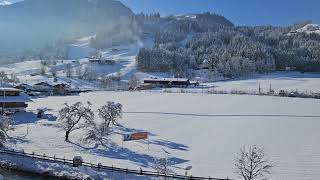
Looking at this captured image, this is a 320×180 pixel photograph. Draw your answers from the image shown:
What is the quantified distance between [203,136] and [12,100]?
29447 mm

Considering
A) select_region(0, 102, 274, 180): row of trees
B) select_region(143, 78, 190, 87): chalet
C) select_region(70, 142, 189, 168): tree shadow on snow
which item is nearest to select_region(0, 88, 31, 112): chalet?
select_region(0, 102, 274, 180): row of trees

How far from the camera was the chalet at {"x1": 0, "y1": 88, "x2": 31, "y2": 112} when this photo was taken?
65.6 metres

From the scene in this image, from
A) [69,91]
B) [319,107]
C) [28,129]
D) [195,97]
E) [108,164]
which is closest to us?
[108,164]

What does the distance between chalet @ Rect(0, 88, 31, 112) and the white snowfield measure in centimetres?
201

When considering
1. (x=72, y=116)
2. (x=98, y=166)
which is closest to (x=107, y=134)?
(x=72, y=116)

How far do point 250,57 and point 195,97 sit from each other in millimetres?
93531

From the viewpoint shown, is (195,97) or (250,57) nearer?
(195,97)

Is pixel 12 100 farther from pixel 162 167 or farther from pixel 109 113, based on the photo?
pixel 162 167

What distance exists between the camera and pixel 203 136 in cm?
5141

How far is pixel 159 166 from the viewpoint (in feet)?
122

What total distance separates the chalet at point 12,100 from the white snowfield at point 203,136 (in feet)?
6.58

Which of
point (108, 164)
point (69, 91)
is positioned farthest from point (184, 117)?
point (69, 91)

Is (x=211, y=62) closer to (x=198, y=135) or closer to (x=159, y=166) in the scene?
(x=198, y=135)

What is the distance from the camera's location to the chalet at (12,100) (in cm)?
6561
